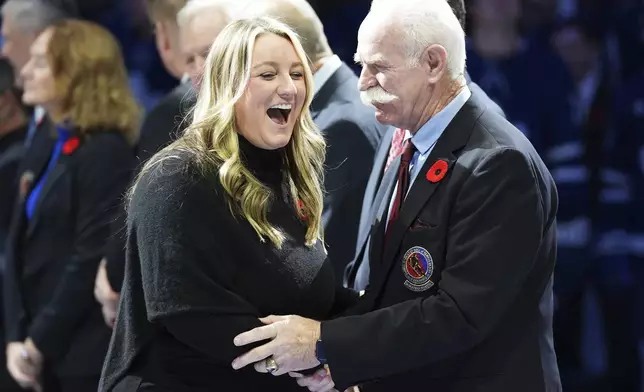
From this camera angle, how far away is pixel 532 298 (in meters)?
2.59

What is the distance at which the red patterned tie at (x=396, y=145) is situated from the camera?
9.57 feet

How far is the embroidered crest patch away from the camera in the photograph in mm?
2535

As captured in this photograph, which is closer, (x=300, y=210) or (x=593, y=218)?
(x=300, y=210)

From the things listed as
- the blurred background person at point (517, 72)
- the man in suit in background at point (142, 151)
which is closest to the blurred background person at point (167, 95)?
the man in suit in background at point (142, 151)

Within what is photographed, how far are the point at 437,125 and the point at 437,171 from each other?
14cm

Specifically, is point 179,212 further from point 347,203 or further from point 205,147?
point 347,203

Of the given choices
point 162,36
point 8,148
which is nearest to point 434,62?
point 162,36

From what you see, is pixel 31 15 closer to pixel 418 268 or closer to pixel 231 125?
pixel 231 125

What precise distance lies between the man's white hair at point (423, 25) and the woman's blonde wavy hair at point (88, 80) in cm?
162

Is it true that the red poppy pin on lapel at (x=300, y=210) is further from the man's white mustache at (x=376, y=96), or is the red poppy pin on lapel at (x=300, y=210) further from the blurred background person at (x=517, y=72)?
the blurred background person at (x=517, y=72)

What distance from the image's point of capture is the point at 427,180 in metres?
2.58

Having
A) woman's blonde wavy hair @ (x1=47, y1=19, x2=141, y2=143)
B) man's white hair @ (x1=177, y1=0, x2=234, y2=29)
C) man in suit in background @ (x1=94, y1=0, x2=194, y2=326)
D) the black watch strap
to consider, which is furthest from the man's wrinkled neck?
woman's blonde wavy hair @ (x1=47, y1=19, x2=141, y2=143)

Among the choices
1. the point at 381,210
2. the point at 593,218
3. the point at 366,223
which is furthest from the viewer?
the point at 593,218

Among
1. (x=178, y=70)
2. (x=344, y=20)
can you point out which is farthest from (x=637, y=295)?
(x=178, y=70)
